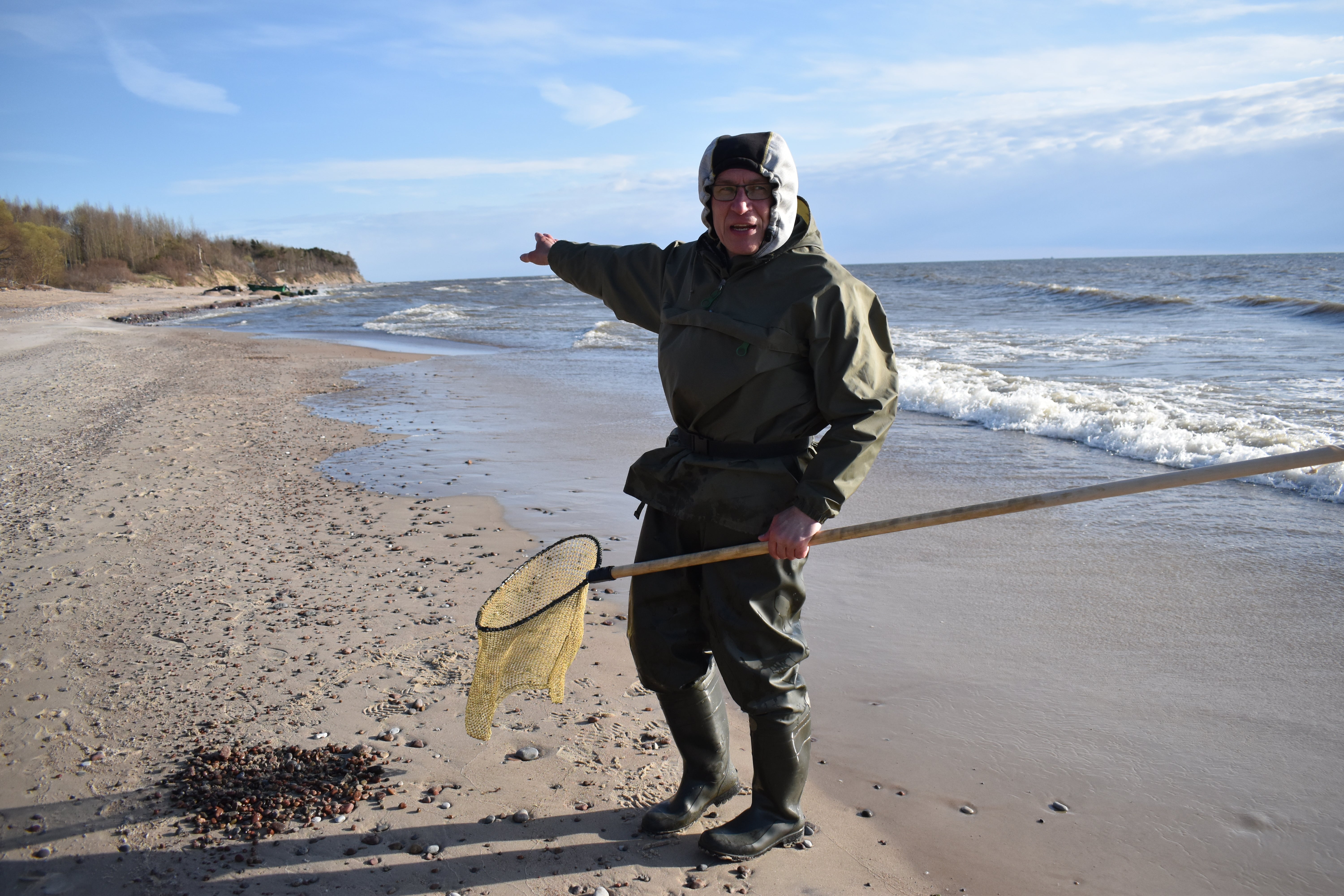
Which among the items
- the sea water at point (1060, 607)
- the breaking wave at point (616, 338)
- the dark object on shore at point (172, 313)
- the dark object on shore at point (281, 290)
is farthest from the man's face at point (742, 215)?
the dark object on shore at point (281, 290)

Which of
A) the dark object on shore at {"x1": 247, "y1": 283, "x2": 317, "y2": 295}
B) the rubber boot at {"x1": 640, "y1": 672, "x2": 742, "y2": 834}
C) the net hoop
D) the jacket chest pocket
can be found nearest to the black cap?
the jacket chest pocket

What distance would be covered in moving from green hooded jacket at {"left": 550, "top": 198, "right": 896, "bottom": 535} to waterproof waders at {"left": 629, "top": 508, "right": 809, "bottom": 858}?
14cm

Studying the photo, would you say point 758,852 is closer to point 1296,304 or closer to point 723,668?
point 723,668

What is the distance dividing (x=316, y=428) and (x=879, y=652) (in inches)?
293

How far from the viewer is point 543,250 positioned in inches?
130

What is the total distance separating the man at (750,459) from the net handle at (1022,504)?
0.27ft

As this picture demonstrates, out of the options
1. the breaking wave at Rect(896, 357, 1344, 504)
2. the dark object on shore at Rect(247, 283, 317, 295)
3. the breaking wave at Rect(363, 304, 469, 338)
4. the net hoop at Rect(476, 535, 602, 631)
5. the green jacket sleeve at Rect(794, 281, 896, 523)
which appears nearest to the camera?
the green jacket sleeve at Rect(794, 281, 896, 523)

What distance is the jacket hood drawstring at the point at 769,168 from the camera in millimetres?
2439

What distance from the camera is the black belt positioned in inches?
99.7

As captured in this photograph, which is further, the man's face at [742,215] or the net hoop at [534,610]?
the net hoop at [534,610]

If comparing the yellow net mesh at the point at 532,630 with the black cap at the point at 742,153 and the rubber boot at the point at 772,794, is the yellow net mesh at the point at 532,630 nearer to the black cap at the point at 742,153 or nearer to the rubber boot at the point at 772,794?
the rubber boot at the point at 772,794

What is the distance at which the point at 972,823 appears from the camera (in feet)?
9.27

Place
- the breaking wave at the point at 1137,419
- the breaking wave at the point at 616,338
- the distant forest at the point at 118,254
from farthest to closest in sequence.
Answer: the distant forest at the point at 118,254
the breaking wave at the point at 616,338
the breaking wave at the point at 1137,419

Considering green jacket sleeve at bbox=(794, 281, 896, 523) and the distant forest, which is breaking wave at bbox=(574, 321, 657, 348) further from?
the distant forest
